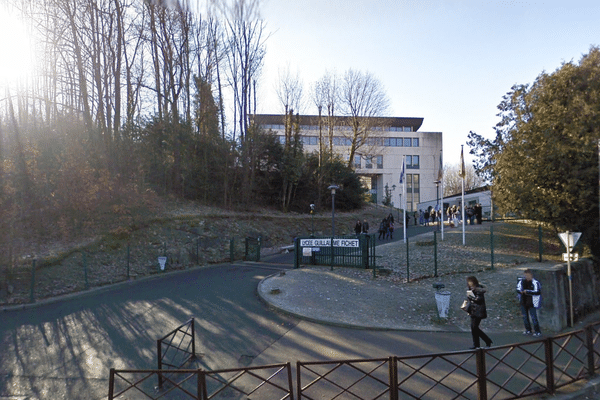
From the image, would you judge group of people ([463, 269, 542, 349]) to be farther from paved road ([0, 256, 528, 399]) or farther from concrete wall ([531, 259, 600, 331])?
paved road ([0, 256, 528, 399])

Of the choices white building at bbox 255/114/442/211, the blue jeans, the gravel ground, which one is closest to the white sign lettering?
the gravel ground

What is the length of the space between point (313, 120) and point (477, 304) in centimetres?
4134

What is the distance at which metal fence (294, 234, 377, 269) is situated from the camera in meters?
15.2

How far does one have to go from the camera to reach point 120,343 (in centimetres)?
870

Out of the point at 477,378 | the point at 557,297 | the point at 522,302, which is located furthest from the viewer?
the point at 557,297

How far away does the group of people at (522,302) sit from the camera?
7238 millimetres

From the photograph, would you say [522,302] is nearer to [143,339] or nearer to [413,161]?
[143,339]

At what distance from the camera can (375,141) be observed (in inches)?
1858

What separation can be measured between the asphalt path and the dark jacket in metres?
1.04

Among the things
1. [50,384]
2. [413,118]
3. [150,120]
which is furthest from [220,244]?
[413,118]

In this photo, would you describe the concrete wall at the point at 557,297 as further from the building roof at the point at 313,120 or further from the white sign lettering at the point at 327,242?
the building roof at the point at 313,120

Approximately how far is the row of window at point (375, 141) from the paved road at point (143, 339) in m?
34.4

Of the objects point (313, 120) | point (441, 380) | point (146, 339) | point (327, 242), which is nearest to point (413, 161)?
point (313, 120)

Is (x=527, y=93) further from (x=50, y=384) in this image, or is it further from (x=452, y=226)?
(x=50, y=384)
